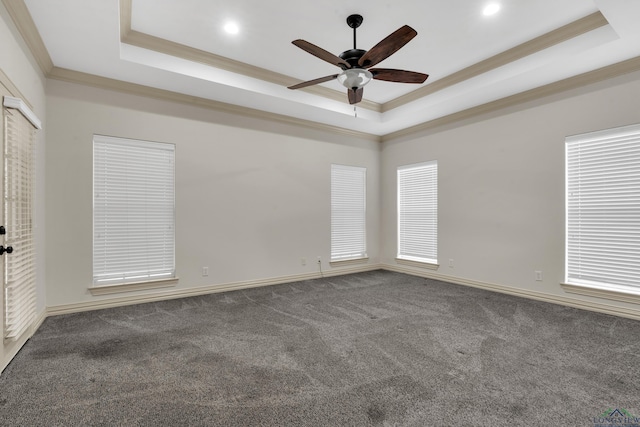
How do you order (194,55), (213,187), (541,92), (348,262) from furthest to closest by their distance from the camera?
(348,262) → (213,187) → (541,92) → (194,55)

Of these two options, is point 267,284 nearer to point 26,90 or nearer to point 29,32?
point 26,90

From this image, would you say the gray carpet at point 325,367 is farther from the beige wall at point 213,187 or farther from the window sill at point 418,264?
the window sill at point 418,264

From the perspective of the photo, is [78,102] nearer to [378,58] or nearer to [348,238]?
[378,58]

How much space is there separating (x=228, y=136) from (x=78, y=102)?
1757 millimetres

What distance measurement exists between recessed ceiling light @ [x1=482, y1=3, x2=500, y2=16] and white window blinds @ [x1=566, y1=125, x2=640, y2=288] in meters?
1.91

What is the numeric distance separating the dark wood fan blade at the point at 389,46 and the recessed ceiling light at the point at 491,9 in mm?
1108

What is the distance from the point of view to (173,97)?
4043 millimetres

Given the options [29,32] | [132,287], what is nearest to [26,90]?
[29,32]

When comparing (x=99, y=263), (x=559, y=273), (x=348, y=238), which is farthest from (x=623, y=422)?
(x=99, y=263)

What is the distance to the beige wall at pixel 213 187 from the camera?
343 cm

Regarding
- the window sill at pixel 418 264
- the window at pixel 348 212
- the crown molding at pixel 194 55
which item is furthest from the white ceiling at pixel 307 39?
the window sill at pixel 418 264

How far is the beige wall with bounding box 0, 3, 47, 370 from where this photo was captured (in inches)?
88.6

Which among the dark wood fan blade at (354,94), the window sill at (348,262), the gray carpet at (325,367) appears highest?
the dark wood fan blade at (354,94)

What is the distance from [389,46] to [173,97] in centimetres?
298
